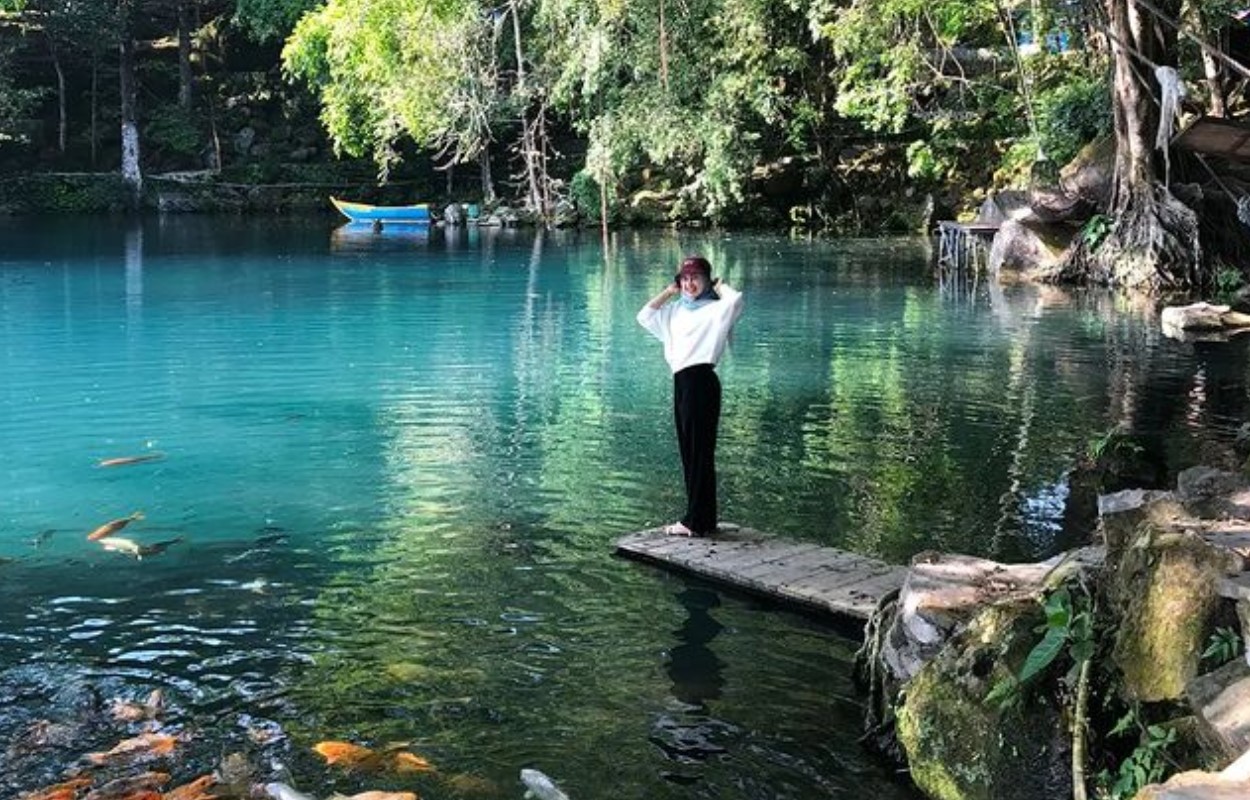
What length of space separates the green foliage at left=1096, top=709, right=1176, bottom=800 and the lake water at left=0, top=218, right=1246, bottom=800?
106 centimetres

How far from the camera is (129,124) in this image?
1773 inches

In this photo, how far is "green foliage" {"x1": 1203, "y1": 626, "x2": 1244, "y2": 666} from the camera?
426 cm

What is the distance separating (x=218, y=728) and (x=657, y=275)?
20.4 metres

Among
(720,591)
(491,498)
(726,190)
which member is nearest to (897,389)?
(491,498)

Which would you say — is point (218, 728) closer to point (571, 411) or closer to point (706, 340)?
point (706, 340)

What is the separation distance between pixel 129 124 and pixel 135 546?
40429 mm

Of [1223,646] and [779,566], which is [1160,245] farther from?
[1223,646]

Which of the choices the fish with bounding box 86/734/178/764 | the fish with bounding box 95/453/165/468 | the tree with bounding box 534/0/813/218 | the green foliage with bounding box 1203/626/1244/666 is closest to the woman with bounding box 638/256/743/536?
the fish with bounding box 86/734/178/764

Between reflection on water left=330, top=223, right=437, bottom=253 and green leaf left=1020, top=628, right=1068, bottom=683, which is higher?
reflection on water left=330, top=223, right=437, bottom=253

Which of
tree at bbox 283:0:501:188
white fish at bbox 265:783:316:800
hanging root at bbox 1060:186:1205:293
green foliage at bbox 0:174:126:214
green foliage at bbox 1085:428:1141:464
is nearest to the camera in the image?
white fish at bbox 265:783:316:800

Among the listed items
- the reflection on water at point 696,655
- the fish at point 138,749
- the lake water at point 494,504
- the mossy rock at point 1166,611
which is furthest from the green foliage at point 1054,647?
the fish at point 138,749

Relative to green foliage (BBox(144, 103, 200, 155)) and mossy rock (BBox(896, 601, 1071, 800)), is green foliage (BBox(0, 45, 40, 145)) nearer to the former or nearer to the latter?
green foliage (BBox(144, 103, 200, 155))

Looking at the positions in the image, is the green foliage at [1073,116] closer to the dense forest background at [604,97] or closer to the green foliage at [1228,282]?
the dense forest background at [604,97]

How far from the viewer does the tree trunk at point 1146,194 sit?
2181 centimetres
